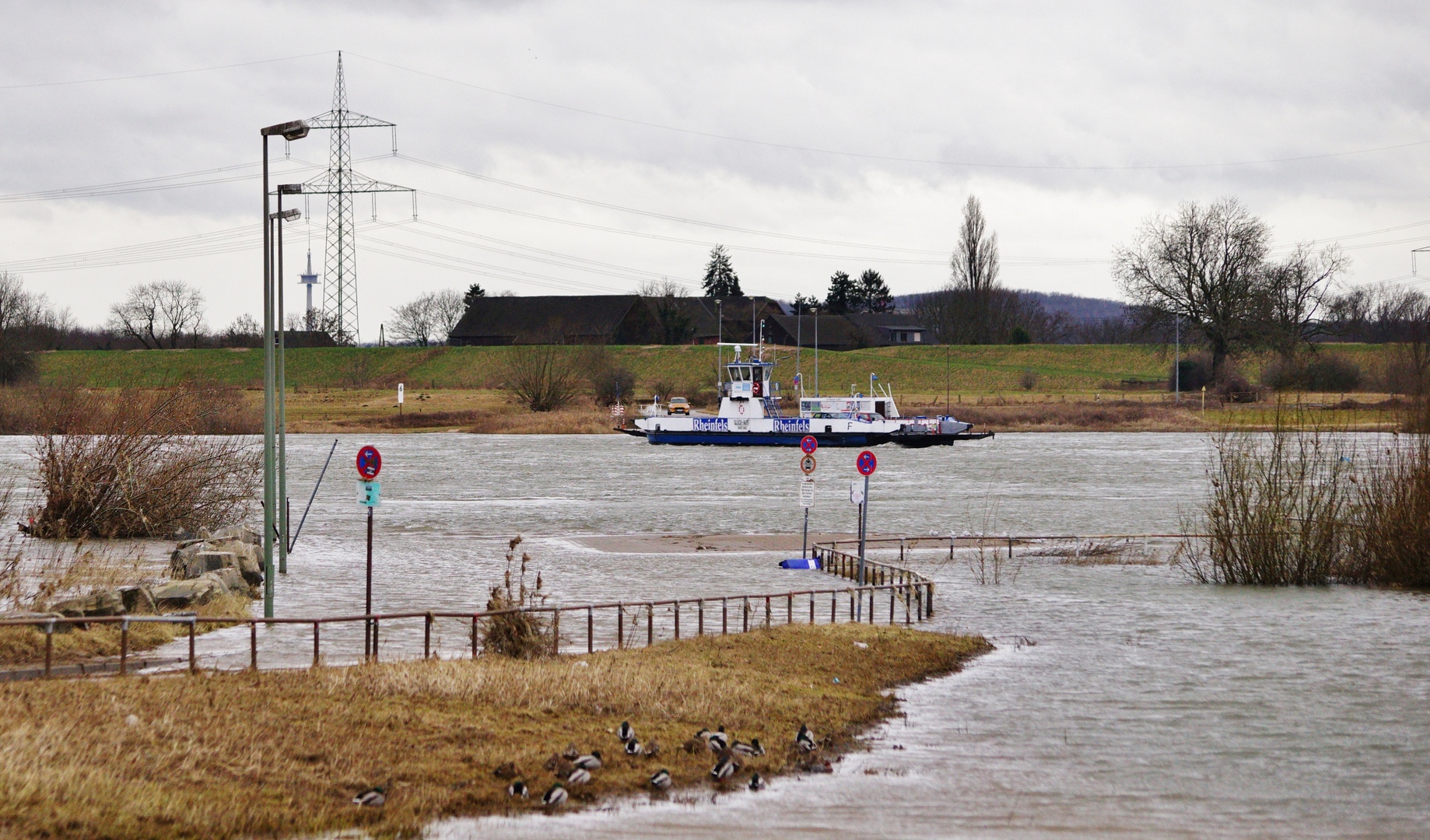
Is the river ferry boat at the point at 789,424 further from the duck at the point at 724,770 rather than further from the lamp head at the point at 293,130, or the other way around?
the duck at the point at 724,770

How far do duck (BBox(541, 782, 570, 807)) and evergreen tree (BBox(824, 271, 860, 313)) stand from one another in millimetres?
150642

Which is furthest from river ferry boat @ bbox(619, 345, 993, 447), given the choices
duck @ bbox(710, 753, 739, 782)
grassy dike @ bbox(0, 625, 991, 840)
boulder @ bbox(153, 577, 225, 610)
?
duck @ bbox(710, 753, 739, 782)

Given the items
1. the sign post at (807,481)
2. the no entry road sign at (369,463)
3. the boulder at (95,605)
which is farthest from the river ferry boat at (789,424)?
the boulder at (95,605)

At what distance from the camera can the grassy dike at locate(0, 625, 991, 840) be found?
10.5 metres

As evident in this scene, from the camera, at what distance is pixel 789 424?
276 ft

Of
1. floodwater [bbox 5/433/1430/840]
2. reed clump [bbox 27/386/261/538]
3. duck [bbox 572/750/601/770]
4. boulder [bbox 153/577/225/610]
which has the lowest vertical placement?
floodwater [bbox 5/433/1430/840]

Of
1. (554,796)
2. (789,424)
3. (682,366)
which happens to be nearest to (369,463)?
(554,796)

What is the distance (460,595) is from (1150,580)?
14595 mm

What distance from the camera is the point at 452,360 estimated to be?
13250 cm

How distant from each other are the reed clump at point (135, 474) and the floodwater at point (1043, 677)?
338 centimetres

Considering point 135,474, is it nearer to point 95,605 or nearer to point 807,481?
point 95,605

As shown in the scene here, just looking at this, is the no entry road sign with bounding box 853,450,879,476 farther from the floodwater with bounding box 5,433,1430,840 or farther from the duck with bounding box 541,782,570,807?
the duck with bounding box 541,782,570,807

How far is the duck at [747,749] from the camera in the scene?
44.0 ft

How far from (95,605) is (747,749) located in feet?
33.3
